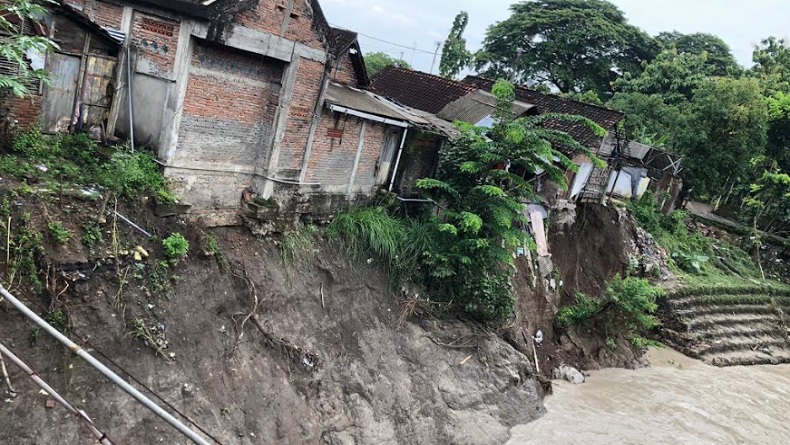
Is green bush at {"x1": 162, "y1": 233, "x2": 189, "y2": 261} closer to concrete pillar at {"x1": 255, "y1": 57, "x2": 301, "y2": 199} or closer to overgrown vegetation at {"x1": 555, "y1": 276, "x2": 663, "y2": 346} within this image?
concrete pillar at {"x1": 255, "y1": 57, "x2": 301, "y2": 199}

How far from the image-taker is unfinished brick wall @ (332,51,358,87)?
1487cm

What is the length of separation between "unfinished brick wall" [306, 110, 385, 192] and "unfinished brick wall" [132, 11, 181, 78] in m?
3.06

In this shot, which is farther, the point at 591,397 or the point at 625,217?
the point at 625,217

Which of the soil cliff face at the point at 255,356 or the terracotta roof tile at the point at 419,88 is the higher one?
the terracotta roof tile at the point at 419,88

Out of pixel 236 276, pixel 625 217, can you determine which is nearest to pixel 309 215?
pixel 236 276

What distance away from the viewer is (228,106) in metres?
9.62

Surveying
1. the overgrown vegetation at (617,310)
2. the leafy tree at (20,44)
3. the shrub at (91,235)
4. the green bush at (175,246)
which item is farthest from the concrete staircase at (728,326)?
the leafy tree at (20,44)

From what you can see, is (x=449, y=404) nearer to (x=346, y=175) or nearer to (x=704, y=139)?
(x=346, y=175)

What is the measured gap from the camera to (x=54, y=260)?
713 centimetres

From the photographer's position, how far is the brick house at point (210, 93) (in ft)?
28.6

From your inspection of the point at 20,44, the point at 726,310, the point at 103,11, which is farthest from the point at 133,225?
the point at 726,310

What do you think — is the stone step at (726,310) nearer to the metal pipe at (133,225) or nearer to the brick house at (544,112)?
the brick house at (544,112)

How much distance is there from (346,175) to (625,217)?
44.8 ft

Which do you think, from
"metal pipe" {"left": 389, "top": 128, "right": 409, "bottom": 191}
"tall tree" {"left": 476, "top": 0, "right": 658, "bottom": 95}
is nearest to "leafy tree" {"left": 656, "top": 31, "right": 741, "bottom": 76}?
"tall tree" {"left": 476, "top": 0, "right": 658, "bottom": 95}
